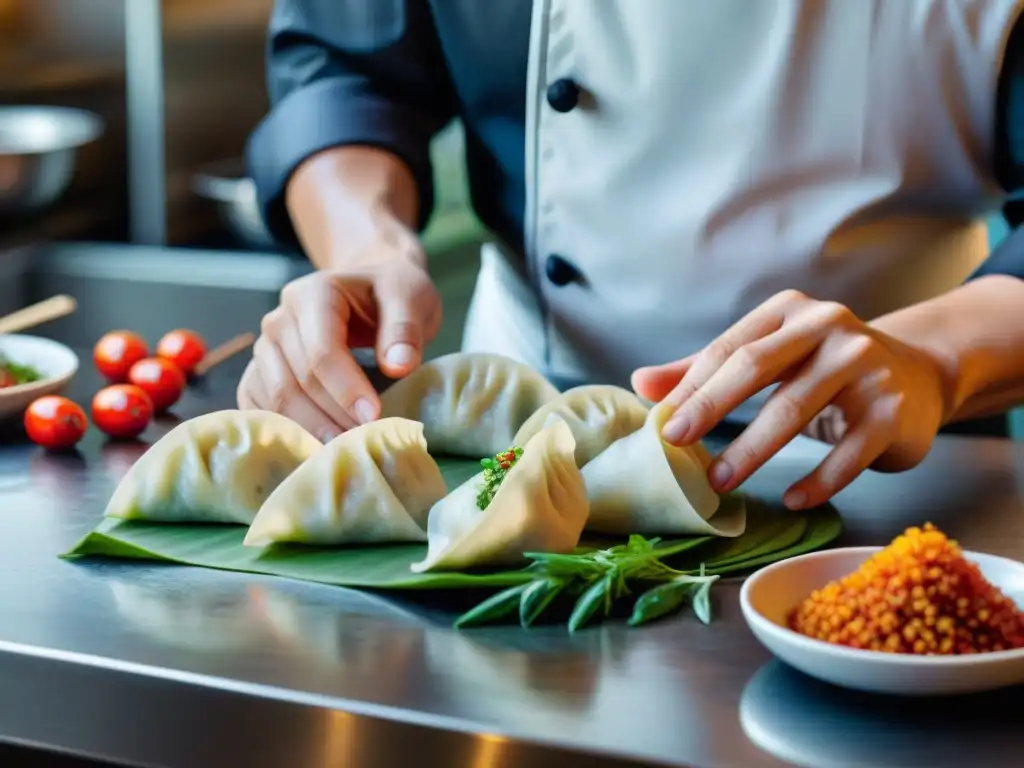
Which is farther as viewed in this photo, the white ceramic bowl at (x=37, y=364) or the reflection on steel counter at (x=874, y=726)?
the white ceramic bowl at (x=37, y=364)

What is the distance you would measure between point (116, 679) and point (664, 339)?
102 centimetres

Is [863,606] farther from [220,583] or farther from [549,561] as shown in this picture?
[220,583]

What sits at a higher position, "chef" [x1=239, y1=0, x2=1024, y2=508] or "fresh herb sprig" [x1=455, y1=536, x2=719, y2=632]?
"chef" [x1=239, y1=0, x2=1024, y2=508]

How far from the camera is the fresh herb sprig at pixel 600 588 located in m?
1.19

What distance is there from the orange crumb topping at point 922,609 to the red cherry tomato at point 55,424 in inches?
37.8

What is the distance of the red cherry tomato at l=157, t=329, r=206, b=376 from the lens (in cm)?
194

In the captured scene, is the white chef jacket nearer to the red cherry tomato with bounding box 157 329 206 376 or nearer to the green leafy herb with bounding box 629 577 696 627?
the red cherry tomato with bounding box 157 329 206 376

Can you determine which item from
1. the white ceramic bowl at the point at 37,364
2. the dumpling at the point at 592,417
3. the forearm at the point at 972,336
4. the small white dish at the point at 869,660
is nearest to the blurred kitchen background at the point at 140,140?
the white ceramic bowl at the point at 37,364

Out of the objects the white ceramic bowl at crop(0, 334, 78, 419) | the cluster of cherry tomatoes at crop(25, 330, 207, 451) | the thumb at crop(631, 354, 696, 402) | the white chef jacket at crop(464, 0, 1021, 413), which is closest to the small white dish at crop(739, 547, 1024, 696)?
the thumb at crop(631, 354, 696, 402)

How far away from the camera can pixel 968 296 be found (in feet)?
5.40

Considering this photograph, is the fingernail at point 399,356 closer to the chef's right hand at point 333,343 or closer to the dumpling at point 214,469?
the chef's right hand at point 333,343

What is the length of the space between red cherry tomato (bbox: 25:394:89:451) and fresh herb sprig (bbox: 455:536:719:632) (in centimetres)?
67

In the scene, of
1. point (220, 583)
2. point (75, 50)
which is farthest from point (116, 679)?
point (75, 50)

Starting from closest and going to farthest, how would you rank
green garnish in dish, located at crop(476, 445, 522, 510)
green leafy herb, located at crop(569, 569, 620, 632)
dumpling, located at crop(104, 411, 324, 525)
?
green leafy herb, located at crop(569, 569, 620, 632) < green garnish in dish, located at crop(476, 445, 522, 510) < dumpling, located at crop(104, 411, 324, 525)
